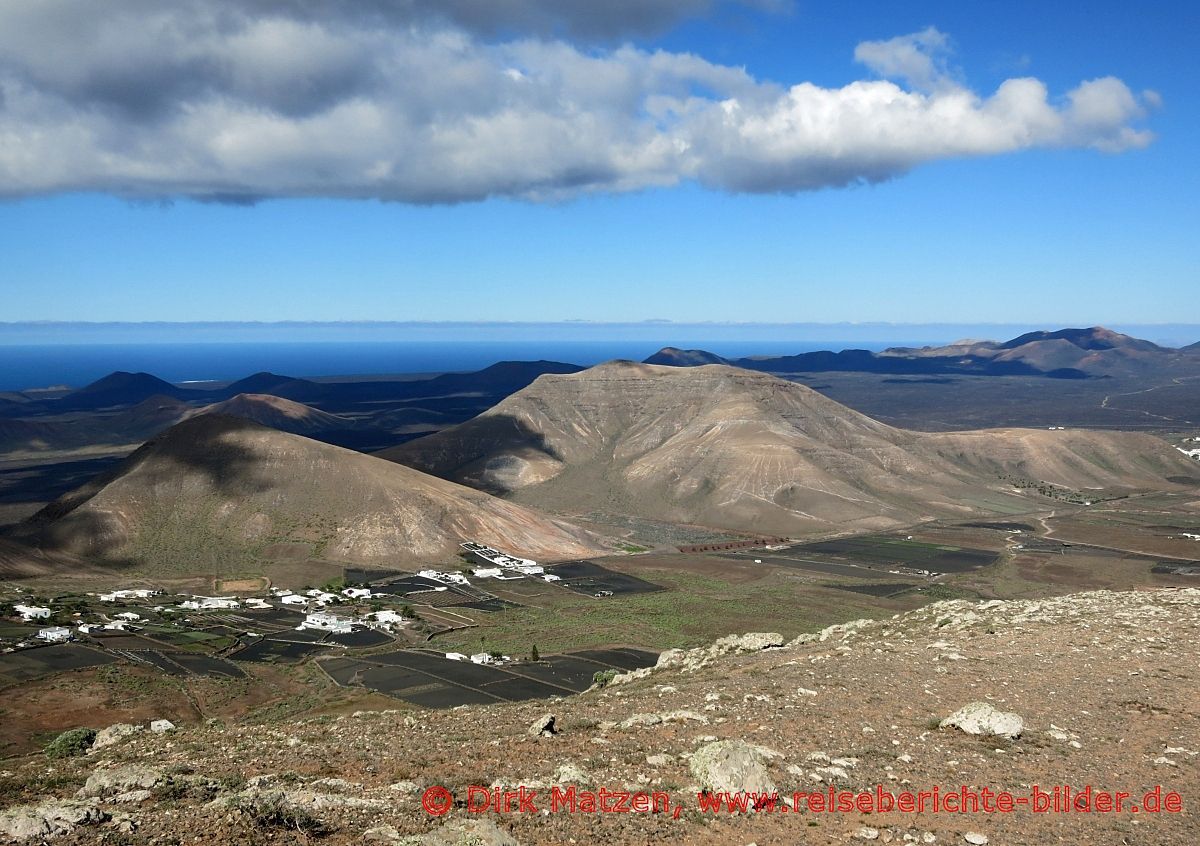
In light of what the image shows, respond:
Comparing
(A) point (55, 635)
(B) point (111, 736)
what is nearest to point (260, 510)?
(A) point (55, 635)

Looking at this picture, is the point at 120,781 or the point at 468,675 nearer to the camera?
the point at 120,781

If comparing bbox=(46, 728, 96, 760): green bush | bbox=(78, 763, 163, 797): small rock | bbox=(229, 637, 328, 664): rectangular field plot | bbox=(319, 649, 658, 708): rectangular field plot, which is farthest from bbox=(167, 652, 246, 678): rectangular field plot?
bbox=(78, 763, 163, 797): small rock

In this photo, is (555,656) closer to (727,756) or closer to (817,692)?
(817,692)

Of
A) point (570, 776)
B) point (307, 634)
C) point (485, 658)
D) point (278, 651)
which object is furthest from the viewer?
point (307, 634)

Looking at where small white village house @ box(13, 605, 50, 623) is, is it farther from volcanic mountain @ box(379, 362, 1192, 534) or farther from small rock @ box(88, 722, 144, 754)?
volcanic mountain @ box(379, 362, 1192, 534)

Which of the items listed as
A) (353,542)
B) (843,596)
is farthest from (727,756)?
(353,542)

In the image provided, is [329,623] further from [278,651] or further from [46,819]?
[46,819]

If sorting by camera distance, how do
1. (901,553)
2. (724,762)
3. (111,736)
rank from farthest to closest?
(901,553)
(111,736)
(724,762)
